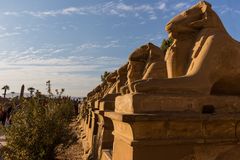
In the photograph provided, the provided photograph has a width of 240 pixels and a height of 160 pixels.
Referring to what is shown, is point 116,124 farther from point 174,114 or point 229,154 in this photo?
point 229,154

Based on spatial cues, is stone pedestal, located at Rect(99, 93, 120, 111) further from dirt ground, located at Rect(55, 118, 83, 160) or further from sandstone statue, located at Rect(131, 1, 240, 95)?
dirt ground, located at Rect(55, 118, 83, 160)

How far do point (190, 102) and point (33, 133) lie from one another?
572cm

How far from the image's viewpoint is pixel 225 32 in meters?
4.12

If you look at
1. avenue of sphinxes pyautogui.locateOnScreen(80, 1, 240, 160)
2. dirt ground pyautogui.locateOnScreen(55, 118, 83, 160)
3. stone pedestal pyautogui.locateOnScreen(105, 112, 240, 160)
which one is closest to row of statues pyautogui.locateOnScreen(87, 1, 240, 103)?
avenue of sphinxes pyautogui.locateOnScreen(80, 1, 240, 160)

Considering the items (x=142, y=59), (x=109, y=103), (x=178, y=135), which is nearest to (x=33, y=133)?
(x=109, y=103)

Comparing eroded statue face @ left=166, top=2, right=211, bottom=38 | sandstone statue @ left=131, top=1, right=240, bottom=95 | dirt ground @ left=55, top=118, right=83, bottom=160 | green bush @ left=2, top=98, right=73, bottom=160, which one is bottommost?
dirt ground @ left=55, top=118, right=83, bottom=160

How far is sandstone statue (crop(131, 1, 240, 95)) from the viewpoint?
3.61 m

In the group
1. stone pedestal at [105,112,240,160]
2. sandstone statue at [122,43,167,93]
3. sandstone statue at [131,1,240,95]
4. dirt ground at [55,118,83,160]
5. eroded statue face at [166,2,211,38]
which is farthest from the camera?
dirt ground at [55,118,83,160]

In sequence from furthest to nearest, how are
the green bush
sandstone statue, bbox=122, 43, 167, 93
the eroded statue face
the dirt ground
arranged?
the dirt ground, the green bush, sandstone statue, bbox=122, 43, 167, 93, the eroded statue face

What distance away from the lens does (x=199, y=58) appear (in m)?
3.82

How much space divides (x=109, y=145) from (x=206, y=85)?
13.8ft

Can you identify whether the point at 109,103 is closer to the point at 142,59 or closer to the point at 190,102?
the point at 142,59

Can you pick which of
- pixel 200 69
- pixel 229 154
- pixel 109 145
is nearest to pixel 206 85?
pixel 200 69

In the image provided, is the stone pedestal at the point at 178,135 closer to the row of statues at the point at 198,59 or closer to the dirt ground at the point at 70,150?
the row of statues at the point at 198,59
